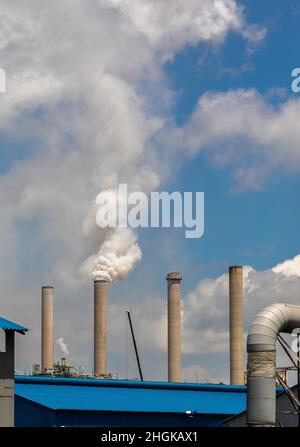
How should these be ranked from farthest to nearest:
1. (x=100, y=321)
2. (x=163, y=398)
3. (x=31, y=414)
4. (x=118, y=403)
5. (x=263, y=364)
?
1. (x=100, y=321)
2. (x=163, y=398)
3. (x=118, y=403)
4. (x=31, y=414)
5. (x=263, y=364)

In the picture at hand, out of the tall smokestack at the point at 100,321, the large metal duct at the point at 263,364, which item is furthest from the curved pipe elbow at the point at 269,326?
the tall smokestack at the point at 100,321

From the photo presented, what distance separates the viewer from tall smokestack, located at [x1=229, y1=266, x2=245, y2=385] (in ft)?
258

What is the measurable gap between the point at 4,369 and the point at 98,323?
161ft

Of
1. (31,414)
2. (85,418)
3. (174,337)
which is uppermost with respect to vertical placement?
(174,337)

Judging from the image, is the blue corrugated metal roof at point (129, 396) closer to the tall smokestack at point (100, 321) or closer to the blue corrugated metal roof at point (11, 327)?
the blue corrugated metal roof at point (11, 327)

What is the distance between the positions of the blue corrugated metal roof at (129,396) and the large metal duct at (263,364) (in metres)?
12.4

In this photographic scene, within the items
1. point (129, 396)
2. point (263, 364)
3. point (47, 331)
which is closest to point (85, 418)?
point (129, 396)

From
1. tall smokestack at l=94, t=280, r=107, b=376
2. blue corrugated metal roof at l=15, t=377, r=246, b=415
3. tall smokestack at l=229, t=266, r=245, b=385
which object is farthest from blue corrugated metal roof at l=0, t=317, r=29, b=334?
tall smokestack at l=94, t=280, r=107, b=376

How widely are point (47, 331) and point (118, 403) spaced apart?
42600 mm

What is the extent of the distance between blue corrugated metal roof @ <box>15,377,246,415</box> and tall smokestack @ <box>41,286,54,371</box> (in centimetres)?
3556

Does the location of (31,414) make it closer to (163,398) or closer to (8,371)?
(8,371)

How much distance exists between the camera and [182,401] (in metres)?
52.8

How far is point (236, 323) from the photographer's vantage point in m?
78.6
